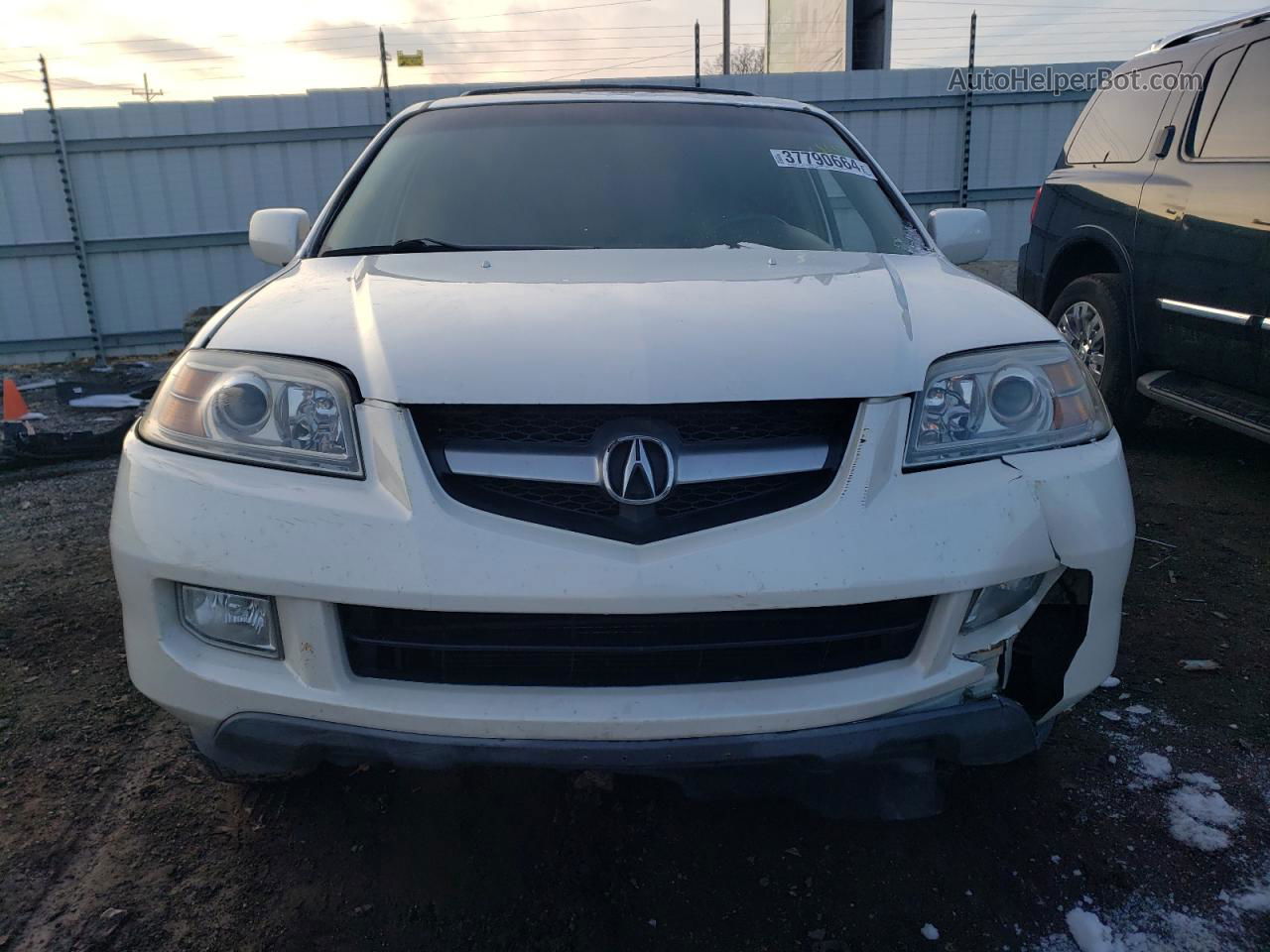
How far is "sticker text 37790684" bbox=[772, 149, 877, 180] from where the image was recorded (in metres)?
2.76

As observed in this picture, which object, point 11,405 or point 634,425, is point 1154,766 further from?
point 11,405

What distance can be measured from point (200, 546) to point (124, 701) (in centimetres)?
124

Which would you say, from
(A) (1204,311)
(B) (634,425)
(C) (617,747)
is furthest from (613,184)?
(A) (1204,311)

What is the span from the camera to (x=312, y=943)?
5.33ft

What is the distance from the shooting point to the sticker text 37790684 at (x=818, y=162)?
9.04ft

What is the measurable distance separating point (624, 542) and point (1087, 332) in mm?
4184

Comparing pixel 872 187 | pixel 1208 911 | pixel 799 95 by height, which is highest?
pixel 799 95

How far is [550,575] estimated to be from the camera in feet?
4.70

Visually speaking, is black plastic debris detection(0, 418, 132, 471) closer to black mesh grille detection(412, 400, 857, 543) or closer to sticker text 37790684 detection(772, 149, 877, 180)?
sticker text 37790684 detection(772, 149, 877, 180)

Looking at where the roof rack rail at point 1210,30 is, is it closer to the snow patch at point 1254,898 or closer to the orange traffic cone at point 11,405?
the snow patch at point 1254,898

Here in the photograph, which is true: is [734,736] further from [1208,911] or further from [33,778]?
[33,778]

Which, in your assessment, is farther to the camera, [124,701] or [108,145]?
[108,145]

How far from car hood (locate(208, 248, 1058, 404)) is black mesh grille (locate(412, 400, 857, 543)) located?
0.04 meters

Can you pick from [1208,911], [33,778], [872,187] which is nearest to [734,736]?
[1208,911]
